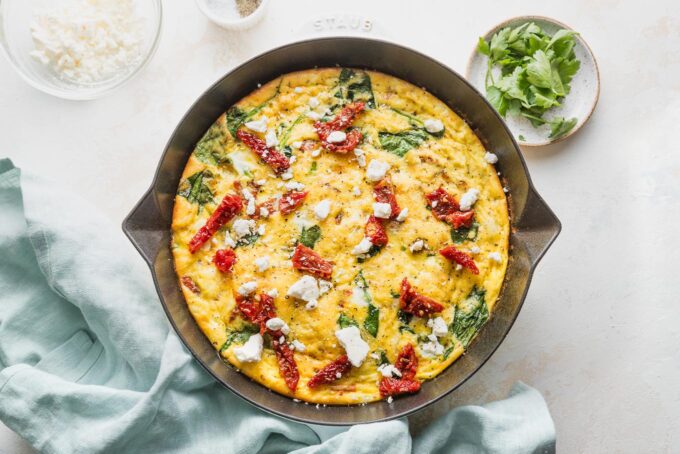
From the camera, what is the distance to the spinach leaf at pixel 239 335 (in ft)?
13.5

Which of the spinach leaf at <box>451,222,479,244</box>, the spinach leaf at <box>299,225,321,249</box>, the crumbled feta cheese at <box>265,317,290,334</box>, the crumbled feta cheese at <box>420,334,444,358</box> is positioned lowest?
the crumbled feta cheese at <box>420,334,444,358</box>

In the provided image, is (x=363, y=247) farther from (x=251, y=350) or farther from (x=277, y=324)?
(x=251, y=350)

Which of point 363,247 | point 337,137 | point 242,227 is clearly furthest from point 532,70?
point 242,227

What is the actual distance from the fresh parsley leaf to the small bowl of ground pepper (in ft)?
6.53

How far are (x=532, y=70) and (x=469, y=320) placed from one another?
1.62 m

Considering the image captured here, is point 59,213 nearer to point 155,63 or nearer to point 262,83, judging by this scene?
point 155,63

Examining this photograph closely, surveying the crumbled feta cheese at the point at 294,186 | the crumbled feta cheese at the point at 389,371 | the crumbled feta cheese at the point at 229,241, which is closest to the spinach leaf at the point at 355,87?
the crumbled feta cheese at the point at 294,186

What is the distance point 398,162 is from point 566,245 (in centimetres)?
130

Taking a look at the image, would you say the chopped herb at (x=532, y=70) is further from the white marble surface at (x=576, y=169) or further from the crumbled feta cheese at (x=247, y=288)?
the crumbled feta cheese at (x=247, y=288)

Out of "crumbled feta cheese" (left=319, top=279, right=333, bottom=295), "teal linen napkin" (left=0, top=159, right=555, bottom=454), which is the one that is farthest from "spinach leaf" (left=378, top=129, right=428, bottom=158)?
"teal linen napkin" (left=0, top=159, right=555, bottom=454)

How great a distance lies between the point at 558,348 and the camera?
14.7 ft

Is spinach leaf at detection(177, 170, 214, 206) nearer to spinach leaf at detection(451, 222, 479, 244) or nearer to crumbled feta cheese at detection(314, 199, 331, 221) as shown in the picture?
crumbled feta cheese at detection(314, 199, 331, 221)

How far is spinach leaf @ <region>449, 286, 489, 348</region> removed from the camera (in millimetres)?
4082

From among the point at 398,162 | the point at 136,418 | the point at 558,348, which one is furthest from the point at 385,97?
the point at 136,418
